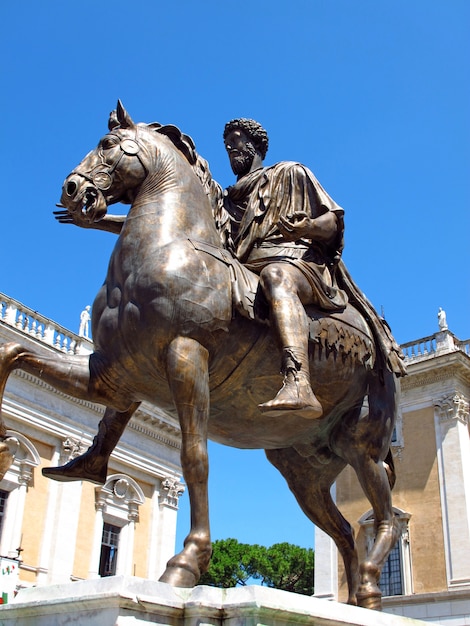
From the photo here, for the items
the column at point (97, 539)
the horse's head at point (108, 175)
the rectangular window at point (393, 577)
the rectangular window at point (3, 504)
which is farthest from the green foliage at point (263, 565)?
the horse's head at point (108, 175)

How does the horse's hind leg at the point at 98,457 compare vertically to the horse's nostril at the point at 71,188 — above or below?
below

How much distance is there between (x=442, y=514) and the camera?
26.8 meters

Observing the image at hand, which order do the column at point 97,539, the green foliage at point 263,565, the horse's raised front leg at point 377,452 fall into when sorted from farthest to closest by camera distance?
the green foliage at point 263,565 < the column at point 97,539 < the horse's raised front leg at point 377,452

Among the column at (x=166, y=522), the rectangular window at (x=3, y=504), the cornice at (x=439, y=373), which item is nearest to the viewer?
the rectangular window at (x=3, y=504)

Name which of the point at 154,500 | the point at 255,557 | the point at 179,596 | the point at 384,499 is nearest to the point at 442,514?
the point at 154,500

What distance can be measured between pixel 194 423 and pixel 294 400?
21.1 inches

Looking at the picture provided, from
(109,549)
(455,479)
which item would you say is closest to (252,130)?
(109,549)

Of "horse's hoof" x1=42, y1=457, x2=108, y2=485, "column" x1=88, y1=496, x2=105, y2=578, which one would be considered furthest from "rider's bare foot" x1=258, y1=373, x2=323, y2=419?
"column" x1=88, y1=496, x2=105, y2=578

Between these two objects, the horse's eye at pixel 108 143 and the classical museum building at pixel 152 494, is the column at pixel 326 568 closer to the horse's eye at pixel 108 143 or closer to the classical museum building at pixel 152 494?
the classical museum building at pixel 152 494

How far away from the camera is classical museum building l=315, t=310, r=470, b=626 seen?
84.9 feet

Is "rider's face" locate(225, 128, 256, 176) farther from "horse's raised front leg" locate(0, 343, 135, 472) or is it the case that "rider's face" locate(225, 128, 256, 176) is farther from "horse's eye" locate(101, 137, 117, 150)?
"horse's raised front leg" locate(0, 343, 135, 472)

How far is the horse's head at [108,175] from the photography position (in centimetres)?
473

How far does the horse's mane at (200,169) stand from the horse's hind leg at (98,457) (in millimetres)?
1288

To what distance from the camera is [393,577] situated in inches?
1064
